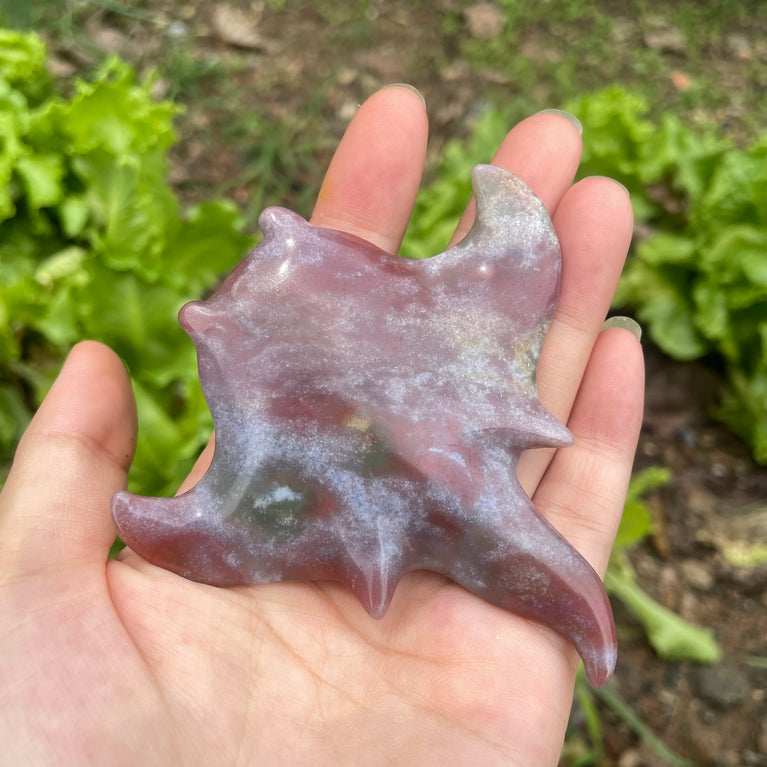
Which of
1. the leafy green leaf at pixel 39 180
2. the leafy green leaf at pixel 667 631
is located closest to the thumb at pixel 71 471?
the leafy green leaf at pixel 39 180

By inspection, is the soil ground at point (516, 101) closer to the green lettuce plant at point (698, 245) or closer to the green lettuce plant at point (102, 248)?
the green lettuce plant at point (698, 245)

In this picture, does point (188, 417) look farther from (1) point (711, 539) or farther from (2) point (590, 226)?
(1) point (711, 539)

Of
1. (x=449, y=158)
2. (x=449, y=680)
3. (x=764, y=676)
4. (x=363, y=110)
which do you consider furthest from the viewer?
(x=449, y=158)

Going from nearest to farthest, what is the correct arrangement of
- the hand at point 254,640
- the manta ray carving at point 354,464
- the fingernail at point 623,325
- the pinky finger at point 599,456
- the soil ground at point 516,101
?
the hand at point 254,640 < the manta ray carving at point 354,464 < the pinky finger at point 599,456 < the fingernail at point 623,325 < the soil ground at point 516,101

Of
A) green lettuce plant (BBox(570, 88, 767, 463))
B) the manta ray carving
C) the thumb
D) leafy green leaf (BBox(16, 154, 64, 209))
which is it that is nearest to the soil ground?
green lettuce plant (BBox(570, 88, 767, 463))

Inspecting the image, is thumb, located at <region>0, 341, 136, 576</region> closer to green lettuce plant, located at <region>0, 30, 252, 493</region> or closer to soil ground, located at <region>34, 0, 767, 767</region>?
green lettuce plant, located at <region>0, 30, 252, 493</region>

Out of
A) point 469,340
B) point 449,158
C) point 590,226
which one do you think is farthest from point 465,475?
point 449,158

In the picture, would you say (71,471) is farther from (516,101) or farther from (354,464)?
(516,101)
